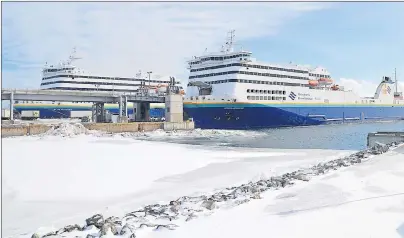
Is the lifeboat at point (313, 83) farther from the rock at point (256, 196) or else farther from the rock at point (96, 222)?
the rock at point (96, 222)

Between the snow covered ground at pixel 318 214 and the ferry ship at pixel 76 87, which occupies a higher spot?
the ferry ship at pixel 76 87

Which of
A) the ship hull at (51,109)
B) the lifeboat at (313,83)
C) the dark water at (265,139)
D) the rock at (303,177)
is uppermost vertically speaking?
the lifeboat at (313,83)

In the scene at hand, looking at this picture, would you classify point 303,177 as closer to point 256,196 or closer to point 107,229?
point 256,196

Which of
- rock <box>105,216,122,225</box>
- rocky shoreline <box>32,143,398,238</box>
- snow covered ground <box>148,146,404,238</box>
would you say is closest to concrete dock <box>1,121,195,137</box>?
rocky shoreline <box>32,143,398,238</box>

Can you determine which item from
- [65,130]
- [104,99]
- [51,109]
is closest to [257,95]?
[104,99]

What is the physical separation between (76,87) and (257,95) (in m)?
33.8

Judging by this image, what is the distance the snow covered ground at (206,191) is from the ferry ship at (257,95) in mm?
30464

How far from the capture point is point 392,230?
5.22m

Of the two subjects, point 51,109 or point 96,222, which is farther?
point 51,109

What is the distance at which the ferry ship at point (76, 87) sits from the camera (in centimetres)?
5509

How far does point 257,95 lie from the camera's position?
48281mm

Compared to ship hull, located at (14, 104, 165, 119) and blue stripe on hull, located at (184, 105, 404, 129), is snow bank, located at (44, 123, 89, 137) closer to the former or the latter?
blue stripe on hull, located at (184, 105, 404, 129)

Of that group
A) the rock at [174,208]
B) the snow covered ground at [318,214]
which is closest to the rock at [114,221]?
the snow covered ground at [318,214]

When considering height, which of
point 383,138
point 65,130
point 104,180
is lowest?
point 104,180
